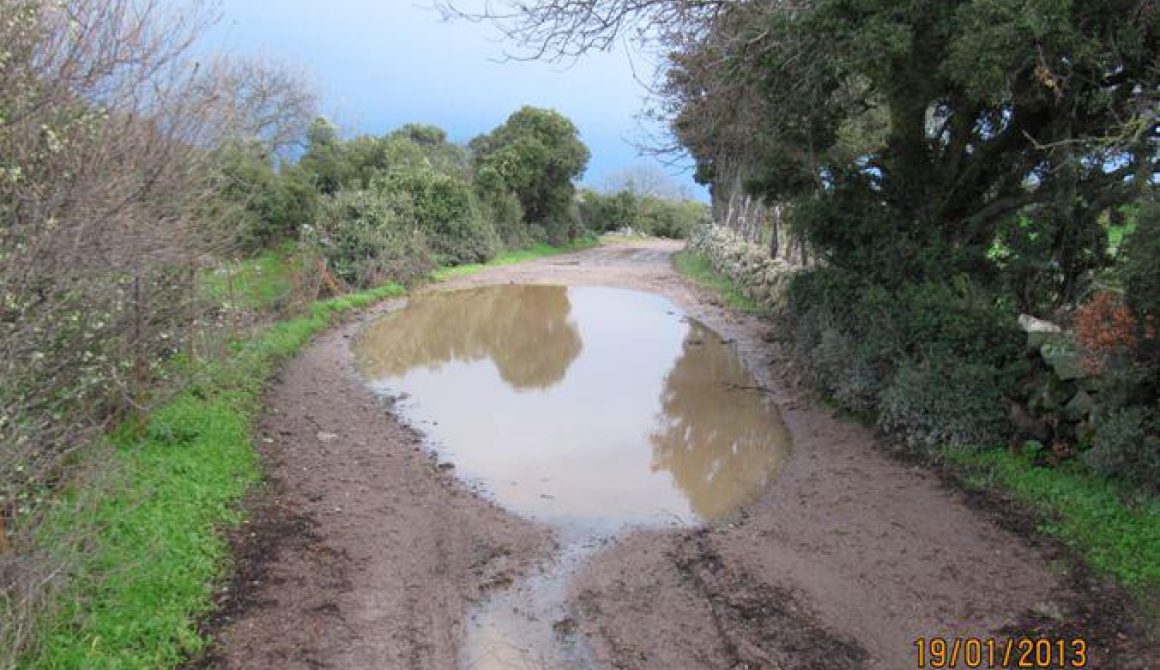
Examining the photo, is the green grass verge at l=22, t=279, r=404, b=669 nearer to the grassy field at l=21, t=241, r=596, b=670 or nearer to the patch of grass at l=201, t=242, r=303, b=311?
→ the grassy field at l=21, t=241, r=596, b=670

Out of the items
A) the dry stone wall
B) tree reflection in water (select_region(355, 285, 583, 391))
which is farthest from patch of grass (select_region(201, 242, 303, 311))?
the dry stone wall

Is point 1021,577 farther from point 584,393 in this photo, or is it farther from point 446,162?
point 446,162

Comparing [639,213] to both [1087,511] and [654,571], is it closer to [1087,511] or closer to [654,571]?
[1087,511]

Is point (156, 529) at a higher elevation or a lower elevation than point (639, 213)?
lower

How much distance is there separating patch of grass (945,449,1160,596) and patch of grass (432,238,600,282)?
17028mm

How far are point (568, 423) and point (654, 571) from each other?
13.8 ft

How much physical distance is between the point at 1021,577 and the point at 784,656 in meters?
2.15

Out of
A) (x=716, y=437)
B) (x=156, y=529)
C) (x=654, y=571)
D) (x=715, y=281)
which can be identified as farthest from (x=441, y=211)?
(x=654, y=571)

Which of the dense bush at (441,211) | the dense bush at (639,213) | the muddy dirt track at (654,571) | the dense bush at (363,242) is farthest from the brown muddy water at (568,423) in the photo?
the dense bush at (639,213)

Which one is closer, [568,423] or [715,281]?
[568,423]

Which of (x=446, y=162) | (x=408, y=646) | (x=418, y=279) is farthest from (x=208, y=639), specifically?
(x=446, y=162)

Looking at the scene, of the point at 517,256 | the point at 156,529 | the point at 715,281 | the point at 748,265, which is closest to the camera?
the point at 156,529

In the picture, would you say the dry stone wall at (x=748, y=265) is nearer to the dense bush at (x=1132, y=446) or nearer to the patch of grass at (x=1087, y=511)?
the patch of grass at (x=1087, y=511)

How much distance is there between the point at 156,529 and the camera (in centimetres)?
586
